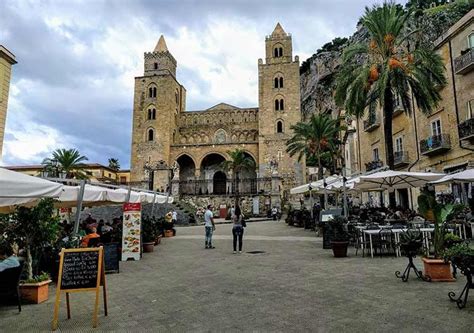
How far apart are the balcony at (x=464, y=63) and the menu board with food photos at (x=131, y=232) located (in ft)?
56.3

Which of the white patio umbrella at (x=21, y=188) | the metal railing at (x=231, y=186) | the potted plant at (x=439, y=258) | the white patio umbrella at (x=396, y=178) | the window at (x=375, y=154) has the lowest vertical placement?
the potted plant at (x=439, y=258)

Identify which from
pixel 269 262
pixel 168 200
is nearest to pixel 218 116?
pixel 168 200

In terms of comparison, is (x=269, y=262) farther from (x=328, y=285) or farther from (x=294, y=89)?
(x=294, y=89)

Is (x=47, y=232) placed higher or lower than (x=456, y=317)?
higher

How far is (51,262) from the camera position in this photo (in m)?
7.06

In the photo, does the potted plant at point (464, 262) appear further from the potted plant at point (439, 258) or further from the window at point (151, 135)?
the window at point (151, 135)

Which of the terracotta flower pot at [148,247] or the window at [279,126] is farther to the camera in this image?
the window at [279,126]

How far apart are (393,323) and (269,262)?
482 cm

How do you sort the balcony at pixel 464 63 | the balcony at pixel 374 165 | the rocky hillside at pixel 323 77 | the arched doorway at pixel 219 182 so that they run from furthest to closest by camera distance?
the rocky hillside at pixel 323 77, the arched doorway at pixel 219 182, the balcony at pixel 374 165, the balcony at pixel 464 63

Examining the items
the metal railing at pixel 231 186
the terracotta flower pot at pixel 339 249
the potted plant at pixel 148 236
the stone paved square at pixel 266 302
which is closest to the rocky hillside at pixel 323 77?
the metal railing at pixel 231 186

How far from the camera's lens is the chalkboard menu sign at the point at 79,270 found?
14.5 ft

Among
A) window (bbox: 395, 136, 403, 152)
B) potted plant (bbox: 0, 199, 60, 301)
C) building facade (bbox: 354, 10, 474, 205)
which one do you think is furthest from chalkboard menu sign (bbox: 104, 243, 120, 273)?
window (bbox: 395, 136, 403, 152)

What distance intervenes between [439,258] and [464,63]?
49.3 feet

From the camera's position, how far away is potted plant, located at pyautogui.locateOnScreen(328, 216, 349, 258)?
9047 millimetres
